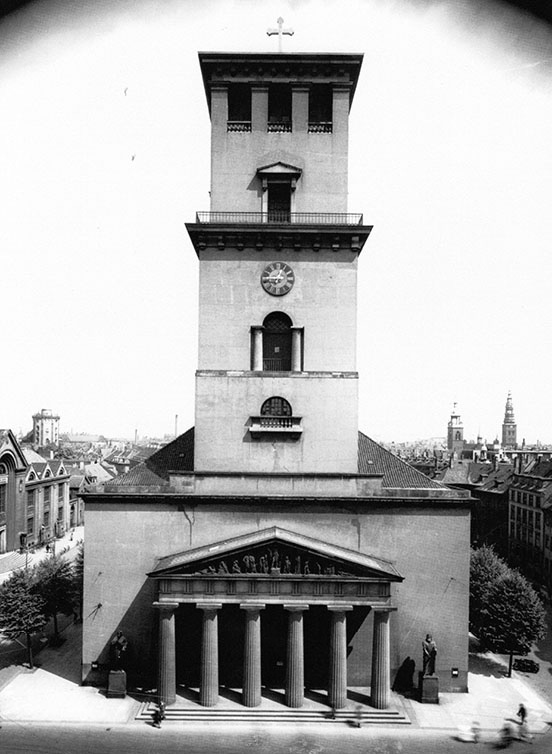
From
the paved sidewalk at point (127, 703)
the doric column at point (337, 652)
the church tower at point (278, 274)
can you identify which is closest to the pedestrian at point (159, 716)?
the paved sidewalk at point (127, 703)

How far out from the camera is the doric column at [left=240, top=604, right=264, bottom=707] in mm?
24484

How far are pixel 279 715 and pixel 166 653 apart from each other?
561 cm

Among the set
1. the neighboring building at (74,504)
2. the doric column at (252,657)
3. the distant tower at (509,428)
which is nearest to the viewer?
the doric column at (252,657)

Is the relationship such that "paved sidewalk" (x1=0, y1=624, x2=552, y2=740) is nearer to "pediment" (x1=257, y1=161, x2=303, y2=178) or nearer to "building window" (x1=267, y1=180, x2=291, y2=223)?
"building window" (x1=267, y1=180, x2=291, y2=223)

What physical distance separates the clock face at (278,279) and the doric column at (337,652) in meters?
15.2

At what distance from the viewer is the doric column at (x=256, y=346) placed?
28250 millimetres

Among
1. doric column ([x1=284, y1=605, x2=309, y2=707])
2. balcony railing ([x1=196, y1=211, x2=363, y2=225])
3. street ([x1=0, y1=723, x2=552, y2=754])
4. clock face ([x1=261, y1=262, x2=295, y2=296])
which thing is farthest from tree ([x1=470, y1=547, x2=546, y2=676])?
balcony railing ([x1=196, y1=211, x2=363, y2=225])

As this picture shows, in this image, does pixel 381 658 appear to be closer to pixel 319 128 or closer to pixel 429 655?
pixel 429 655

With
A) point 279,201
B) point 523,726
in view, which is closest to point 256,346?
point 279,201

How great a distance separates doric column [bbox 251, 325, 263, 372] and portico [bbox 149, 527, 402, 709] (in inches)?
334

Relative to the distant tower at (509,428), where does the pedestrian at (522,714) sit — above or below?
below

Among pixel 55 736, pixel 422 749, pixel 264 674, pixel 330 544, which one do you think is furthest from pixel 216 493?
pixel 422 749

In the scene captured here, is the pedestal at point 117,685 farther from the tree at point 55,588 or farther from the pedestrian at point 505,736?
the pedestrian at point 505,736

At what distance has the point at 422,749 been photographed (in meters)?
22.0
